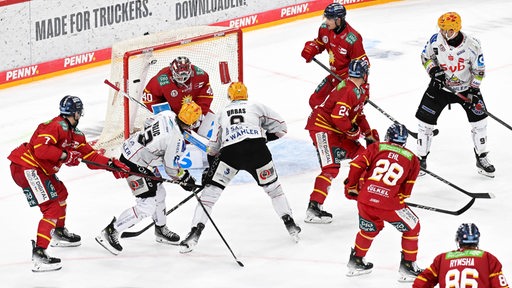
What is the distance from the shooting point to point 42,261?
29.9 ft

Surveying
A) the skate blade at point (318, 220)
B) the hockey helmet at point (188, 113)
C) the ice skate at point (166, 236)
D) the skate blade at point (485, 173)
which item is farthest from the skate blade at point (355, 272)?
the skate blade at point (485, 173)

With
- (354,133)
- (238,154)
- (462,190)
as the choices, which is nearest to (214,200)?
(238,154)

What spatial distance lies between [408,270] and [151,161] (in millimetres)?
2042

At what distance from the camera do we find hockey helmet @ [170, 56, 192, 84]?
10492 millimetres

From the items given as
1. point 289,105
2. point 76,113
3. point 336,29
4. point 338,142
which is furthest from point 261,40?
point 76,113

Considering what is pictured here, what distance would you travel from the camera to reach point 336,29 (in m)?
10.9

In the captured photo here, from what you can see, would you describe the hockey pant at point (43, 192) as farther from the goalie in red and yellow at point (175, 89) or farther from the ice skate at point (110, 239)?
the goalie in red and yellow at point (175, 89)

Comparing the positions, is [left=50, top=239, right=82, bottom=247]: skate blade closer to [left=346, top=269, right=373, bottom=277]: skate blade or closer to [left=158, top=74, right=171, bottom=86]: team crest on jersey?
[left=158, top=74, right=171, bottom=86]: team crest on jersey

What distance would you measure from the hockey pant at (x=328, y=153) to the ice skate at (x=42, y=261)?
2.13 meters

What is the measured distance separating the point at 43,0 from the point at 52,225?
467 centimetres

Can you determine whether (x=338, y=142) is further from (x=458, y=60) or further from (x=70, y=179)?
(x=70, y=179)

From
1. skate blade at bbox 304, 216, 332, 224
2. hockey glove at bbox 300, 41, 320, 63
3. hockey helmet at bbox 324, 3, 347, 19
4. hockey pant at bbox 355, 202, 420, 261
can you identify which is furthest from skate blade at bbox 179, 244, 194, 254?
hockey helmet at bbox 324, 3, 347, 19

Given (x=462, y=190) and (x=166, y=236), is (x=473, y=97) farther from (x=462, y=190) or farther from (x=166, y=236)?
(x=166, y=236)

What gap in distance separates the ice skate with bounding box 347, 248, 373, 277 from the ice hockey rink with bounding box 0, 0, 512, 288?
0.05 meters
